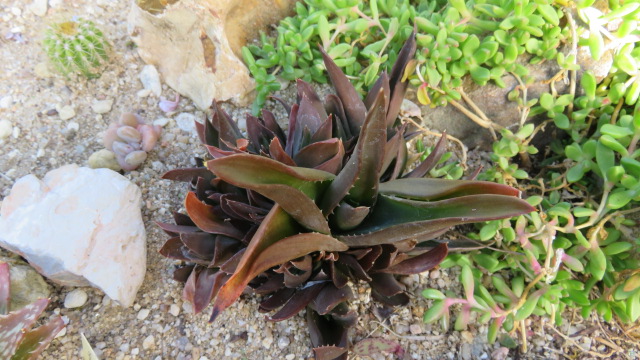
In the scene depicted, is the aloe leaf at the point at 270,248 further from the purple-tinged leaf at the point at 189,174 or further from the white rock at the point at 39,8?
the white rock at the point at 39,8

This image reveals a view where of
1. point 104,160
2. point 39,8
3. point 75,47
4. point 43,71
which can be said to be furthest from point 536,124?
point 39,8

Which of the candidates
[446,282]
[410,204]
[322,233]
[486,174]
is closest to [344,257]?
[322,233]

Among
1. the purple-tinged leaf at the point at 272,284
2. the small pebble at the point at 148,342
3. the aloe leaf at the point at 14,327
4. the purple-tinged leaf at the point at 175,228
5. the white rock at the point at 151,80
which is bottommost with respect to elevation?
the small pebble at the point at 148,342

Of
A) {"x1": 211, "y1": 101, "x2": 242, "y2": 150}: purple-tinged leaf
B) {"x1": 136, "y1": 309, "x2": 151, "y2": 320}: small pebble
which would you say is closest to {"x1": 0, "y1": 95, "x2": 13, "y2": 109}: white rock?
{"x1": 211, "y1": 101, "x2": 242, "y2": 150}: purple-tinged leaf

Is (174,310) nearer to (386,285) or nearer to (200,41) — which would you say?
(386,285)

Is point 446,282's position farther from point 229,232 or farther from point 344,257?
point 229,232

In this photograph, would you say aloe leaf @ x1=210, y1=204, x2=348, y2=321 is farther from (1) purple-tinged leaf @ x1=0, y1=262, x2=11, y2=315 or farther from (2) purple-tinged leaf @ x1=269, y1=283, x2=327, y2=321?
(1) purple-tinged leaf @ x1=0, y1=262, x2=11, y2=315

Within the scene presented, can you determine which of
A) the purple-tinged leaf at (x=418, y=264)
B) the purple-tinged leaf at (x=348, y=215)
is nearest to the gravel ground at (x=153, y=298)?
the purple-tinged leaf at (x=418, y=264)

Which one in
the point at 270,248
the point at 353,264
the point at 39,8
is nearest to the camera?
the point at 270,248
